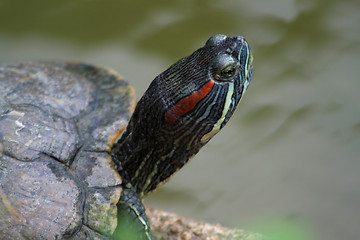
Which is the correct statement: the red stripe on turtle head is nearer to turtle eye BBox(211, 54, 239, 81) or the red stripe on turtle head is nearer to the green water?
turtle eye BBox(211, 54, 239, 81)

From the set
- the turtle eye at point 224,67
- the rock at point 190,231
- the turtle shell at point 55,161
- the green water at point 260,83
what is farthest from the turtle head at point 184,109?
the green water at point 260,83

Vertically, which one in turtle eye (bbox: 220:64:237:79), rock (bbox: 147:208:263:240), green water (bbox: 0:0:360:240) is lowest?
rock (bbox: 147:208:263:240)

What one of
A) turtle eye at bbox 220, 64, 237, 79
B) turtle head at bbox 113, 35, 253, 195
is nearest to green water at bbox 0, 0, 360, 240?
turtle head at bbox 113, 35, 253, 195

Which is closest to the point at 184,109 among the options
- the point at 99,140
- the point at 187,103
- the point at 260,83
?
the point at 187,103

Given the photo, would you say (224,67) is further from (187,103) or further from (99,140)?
(99,140)

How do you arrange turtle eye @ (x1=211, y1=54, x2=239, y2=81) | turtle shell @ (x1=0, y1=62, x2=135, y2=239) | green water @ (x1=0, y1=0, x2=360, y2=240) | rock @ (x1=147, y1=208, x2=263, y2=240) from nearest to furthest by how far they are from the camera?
turtle shell @ (x1=0, y1=62, x2=135, y2=239)
turtle eye @ (x1=211, y1=54, x2=239, y2=81)
rock @ (x1=147, y1=208, x2=263, y2=240)
green water @ (x1=0, y1=0, x2=360, y2=240)

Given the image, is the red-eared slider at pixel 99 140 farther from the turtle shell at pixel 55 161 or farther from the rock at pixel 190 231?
the rock at pixel 190 231

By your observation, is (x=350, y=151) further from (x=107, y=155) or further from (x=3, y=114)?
(x=3, y=114)
